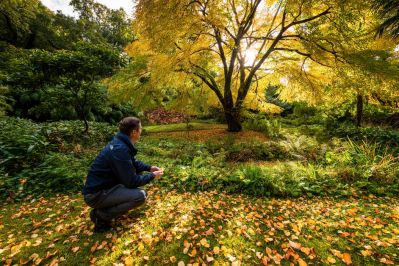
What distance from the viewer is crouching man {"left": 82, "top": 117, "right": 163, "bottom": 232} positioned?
8.43ft

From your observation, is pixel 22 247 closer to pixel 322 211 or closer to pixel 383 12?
pixel 322 211

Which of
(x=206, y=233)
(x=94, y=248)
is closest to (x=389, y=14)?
(x=206, y=233)

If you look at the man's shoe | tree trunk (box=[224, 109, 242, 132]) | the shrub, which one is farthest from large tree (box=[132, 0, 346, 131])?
the man's shoe

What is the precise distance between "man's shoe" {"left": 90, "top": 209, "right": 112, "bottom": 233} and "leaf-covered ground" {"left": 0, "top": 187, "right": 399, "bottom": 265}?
3.7 inches

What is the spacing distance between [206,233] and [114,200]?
131 cm

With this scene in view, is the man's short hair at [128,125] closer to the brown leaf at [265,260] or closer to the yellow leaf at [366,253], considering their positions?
the brown leaf at [265,260]

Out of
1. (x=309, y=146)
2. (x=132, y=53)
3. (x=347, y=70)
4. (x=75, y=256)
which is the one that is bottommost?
(x=75, y=256)

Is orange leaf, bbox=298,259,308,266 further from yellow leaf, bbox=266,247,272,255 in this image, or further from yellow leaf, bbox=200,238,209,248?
yellow leaf, bbox=200,238,209,248

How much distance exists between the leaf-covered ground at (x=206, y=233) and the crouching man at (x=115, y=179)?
1.24ft

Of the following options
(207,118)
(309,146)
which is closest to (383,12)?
(309,146)

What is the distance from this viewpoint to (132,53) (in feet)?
35.0

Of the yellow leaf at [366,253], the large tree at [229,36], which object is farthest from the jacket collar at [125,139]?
the large tree at [229,36]

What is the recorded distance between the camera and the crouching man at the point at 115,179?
8.43ft

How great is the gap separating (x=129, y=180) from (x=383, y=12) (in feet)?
29.9
